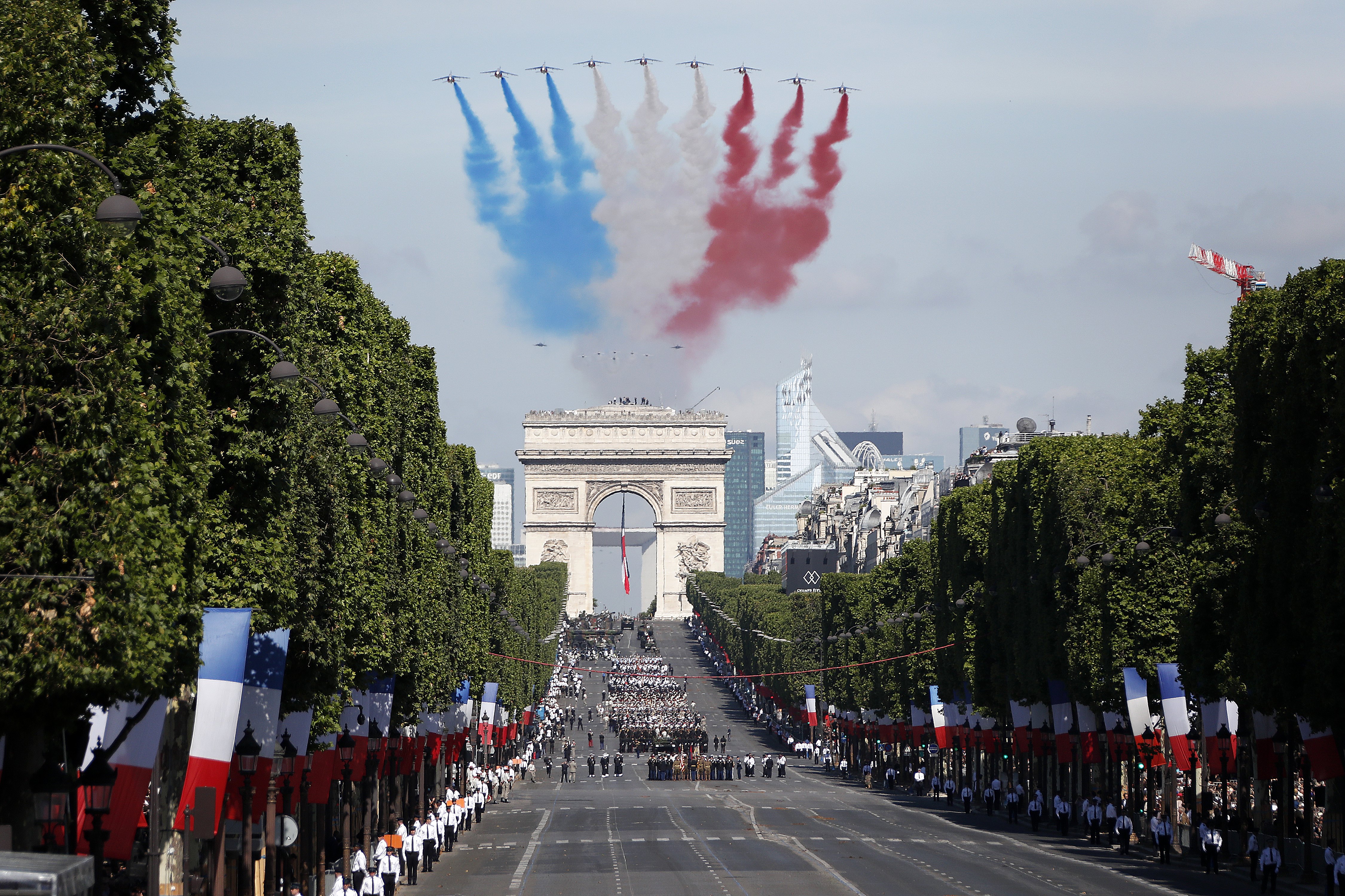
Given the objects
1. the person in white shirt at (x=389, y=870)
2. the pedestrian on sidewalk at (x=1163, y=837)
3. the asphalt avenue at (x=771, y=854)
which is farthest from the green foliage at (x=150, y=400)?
the pedestrian on sidewalk at (x=1163, y=837)

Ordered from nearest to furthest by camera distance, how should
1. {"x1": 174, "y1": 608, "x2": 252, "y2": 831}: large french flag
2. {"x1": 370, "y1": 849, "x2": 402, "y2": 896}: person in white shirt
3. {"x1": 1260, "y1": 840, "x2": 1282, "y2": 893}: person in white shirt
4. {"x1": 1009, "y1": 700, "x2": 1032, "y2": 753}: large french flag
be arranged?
{"x1": 174, "y1": 608, "x2": 252, "y2": 831}: large french flag < {"x1": 370, "y1": 849, "x2": 402, "y2": 896}: person in white shirt < {"x1": 1260, "y1": 840, "x2": 1282, "y2": 893}: person in white shirt < {"x1": 1009, "y1": 700, "x2": 1032, "y2": 753}: large french flag

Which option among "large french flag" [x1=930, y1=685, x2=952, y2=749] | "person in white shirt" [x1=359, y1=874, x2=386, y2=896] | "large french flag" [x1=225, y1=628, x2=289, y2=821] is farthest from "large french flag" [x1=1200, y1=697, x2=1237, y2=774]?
"large french flag" [x1=930, y1=685, x2=952, y2=749]

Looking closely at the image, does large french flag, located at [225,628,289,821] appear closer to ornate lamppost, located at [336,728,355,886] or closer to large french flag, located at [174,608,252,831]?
large french flag, located at [174,608,252,831]

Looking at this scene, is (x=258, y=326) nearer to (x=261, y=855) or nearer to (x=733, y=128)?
(x=261, y=855)

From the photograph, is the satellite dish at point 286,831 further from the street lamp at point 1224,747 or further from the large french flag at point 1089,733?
the large french flag at point 1089,733

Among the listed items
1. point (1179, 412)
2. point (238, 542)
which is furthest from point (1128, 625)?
point (238, 542)

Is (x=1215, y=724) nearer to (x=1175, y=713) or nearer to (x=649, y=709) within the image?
(x=1175, y=713)

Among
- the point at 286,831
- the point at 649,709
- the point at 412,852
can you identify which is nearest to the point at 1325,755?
the point at 412,852
